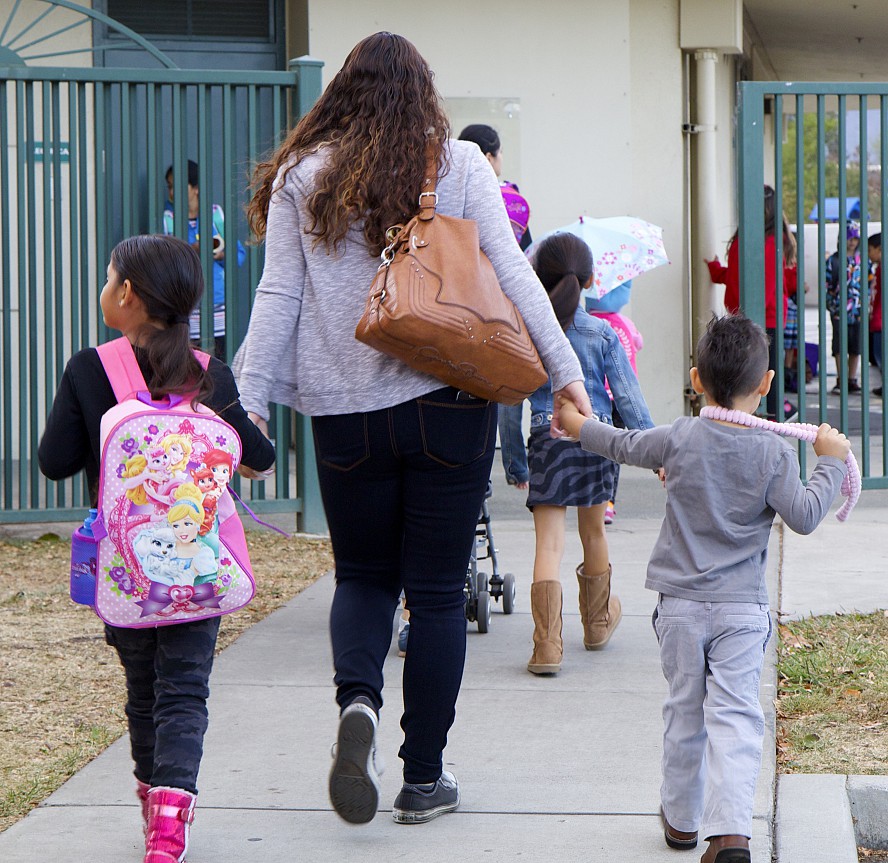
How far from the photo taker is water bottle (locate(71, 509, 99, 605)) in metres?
3.09

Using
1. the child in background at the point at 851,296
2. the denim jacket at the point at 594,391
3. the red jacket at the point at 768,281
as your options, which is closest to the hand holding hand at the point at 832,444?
the denim jacket at the point at 594,391

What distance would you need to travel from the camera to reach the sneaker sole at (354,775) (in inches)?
124

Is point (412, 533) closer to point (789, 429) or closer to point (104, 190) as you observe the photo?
point (789, 429)

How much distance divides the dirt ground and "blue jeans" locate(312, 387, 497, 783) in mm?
1068

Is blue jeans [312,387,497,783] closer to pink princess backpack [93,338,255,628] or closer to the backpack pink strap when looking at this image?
pink princess backpack [93,338,255,628]

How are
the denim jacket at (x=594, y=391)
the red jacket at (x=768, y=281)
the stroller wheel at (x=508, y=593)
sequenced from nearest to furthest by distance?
the denim jacket at (x=594, y=391)
the stroller wheel at (x=508, y=593)
the red jacket at (x=768, y=281)

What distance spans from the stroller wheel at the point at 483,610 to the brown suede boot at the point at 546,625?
1.78ft

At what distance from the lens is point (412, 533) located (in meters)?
→ 3.33

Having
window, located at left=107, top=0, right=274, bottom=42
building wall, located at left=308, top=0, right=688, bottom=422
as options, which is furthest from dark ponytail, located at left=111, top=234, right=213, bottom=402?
window, located at left=107, top=0, right=274, bottom=42

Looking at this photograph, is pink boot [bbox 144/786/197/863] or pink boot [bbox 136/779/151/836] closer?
pink boot [bbox 144/786/197/863]

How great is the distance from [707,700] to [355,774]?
81 centimetres

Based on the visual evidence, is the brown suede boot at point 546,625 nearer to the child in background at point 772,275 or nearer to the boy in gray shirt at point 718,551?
the boy in gray shirt at point 718,551

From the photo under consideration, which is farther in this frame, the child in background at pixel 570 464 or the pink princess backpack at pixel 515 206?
the pink princess backpack at pixel 515 206

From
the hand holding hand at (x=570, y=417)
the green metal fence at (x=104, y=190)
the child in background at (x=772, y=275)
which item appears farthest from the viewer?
the child in background at (x=772, y=275)
